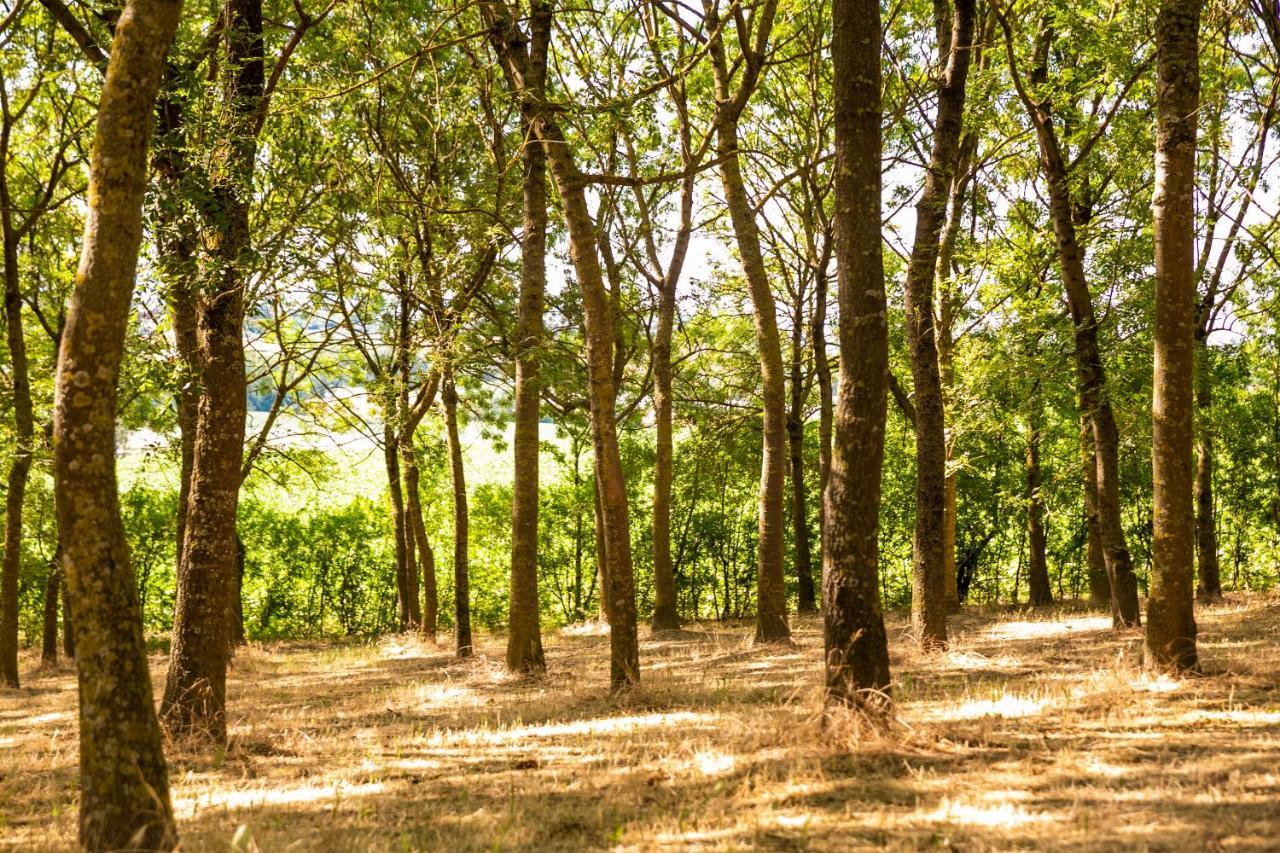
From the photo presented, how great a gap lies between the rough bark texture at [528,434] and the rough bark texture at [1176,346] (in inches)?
273

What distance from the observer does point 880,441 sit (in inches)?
254

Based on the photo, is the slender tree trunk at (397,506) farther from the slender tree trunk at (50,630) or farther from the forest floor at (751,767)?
the forest floor at (751,767)

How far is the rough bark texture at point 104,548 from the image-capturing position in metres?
4.00

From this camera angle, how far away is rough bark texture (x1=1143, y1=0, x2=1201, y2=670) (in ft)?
24.7

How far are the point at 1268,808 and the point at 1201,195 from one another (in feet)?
52.3

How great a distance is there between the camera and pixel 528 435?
11367mm

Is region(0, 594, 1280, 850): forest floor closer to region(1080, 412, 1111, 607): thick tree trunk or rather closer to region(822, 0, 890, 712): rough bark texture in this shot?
region(822, 0, 890, 712): rough bark texture

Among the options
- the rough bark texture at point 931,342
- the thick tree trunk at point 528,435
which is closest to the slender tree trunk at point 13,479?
the thick tree trunk at point 528,435

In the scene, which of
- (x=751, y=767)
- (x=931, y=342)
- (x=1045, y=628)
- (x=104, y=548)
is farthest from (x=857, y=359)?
(x=1045, y=628)

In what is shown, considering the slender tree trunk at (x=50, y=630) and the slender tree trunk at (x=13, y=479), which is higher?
the slender tree trunk at (x=13, y=479)

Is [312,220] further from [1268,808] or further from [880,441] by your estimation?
[1268,808]

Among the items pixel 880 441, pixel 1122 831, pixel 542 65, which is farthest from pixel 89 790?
pixel 542 65

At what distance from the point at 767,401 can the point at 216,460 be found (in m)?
8.45

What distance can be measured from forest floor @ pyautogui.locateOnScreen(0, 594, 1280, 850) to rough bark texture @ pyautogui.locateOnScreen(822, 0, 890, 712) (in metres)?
0.70
